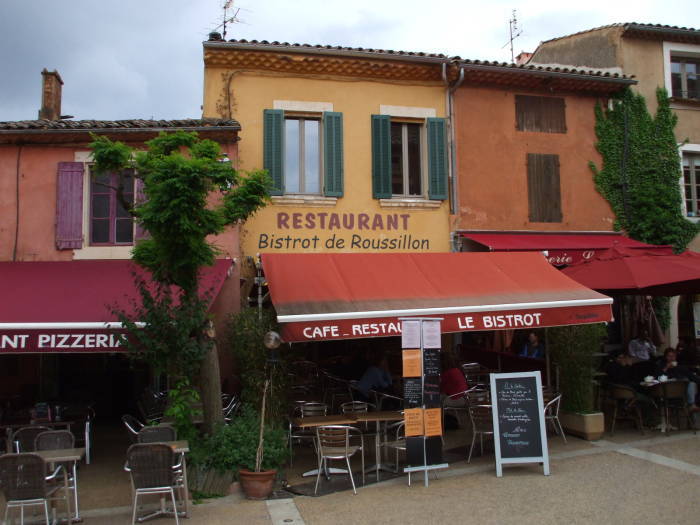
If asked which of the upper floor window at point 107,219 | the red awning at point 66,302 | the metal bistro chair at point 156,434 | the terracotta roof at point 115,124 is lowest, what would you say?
the metal bistro chair at point 156,434

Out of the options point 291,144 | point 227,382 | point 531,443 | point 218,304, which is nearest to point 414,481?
point 531,443

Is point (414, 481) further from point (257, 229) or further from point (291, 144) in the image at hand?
point (291, 144)

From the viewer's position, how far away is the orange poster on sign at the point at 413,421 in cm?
762

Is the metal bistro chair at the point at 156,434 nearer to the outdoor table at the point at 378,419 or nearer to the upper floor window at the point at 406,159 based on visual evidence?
the outdoor table at the point at 378,419

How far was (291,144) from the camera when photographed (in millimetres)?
11883

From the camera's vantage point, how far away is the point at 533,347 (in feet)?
42.5

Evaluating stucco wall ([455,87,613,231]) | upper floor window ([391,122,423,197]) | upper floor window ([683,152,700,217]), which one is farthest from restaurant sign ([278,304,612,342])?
upper floor window ([683,152,700,217])

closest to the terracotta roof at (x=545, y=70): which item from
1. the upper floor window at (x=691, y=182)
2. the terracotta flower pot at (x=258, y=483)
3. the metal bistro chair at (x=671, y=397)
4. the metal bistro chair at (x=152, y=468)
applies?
the upper floor window at (x=691, y=182)

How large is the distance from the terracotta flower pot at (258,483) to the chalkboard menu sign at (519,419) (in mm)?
2975

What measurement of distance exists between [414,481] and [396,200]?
5739 mm

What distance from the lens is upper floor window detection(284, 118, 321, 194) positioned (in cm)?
1176

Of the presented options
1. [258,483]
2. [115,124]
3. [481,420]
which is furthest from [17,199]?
[481,420]

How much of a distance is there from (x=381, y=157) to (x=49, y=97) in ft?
24.9

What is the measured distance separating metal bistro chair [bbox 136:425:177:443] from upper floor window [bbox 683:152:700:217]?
12.2 meters
